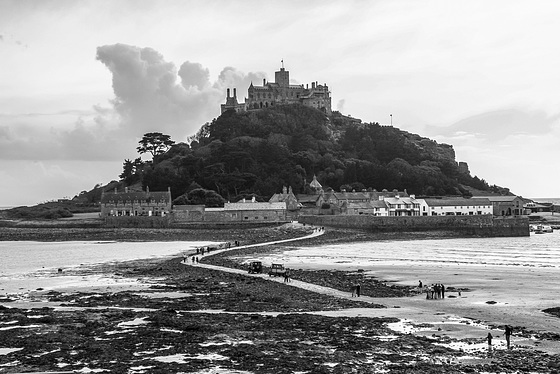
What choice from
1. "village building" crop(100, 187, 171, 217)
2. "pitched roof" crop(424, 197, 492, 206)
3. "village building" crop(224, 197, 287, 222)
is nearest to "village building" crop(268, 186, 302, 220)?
"village building" crop(224, 197, 287, 222)

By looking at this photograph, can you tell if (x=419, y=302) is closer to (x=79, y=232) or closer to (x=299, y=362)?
(x=299, y=362)

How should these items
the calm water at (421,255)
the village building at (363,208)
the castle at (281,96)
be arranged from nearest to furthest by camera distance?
1. the calm water at (421,255)
2. the village building at (363,208)
3. the castle at (281,96)

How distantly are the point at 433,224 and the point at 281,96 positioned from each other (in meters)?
73.1

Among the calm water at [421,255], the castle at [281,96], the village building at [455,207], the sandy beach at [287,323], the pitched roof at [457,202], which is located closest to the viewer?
the sandy beach at [287,323]

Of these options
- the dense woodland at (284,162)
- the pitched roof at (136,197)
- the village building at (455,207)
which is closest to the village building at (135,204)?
the pitched roof at (136,197)

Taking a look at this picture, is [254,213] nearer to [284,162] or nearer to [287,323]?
[284,162]

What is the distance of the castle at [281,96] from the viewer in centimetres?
14812

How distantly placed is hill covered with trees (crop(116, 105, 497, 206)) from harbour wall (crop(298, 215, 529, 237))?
24.2 meters

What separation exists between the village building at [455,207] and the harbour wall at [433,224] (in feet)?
30.1

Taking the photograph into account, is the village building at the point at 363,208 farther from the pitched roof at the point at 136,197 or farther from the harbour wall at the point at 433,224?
the pitched roof at the point at 136,197

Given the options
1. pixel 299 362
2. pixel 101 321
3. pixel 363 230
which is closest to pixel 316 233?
pixel 363 230

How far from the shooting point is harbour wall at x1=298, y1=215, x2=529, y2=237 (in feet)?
266

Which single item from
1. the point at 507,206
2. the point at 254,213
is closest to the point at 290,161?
the point at 254,213

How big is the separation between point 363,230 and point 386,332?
62.2 m
